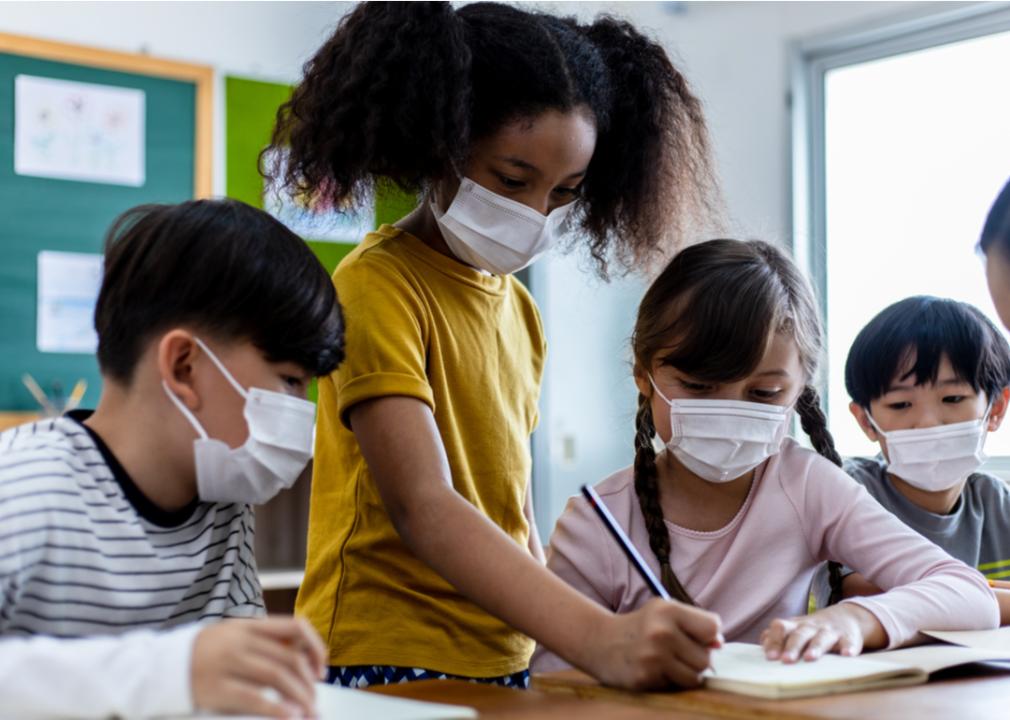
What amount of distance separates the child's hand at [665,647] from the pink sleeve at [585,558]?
1.20ft

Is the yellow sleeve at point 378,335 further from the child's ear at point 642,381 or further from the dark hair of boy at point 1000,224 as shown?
the dark hair of boy at point 1000,224

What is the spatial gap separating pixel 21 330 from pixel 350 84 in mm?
2074

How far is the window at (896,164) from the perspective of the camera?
3092mm

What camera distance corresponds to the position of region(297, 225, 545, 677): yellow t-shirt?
115cm

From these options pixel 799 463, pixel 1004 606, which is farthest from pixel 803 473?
pixel 1004 606

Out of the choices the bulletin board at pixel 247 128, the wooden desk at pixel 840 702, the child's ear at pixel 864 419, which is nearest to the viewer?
the wooden desk at pixel 840 702

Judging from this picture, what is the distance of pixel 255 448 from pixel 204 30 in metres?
2.51

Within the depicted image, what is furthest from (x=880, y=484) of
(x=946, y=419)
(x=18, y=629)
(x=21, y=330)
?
(x=21, y=330)

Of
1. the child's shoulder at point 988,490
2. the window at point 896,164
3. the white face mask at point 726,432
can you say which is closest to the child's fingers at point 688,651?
the white face mask at point 726,432

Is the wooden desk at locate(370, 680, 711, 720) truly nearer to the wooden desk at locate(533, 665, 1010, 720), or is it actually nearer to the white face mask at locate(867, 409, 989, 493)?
the wooden desk at locate(533, 665, 1010, 720)

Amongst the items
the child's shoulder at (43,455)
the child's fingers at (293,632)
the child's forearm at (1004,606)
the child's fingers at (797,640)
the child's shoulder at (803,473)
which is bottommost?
the child's forearm at (1004,606)

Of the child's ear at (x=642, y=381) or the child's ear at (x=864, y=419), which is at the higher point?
the child's ear at (x=642, y=381)

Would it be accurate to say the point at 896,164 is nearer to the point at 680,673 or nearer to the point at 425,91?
the point at 425,91

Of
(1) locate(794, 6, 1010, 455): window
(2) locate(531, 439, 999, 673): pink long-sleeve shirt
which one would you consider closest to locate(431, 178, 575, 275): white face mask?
(2) locate(531, 439, 999, 673): pink long-sleeve shirt
